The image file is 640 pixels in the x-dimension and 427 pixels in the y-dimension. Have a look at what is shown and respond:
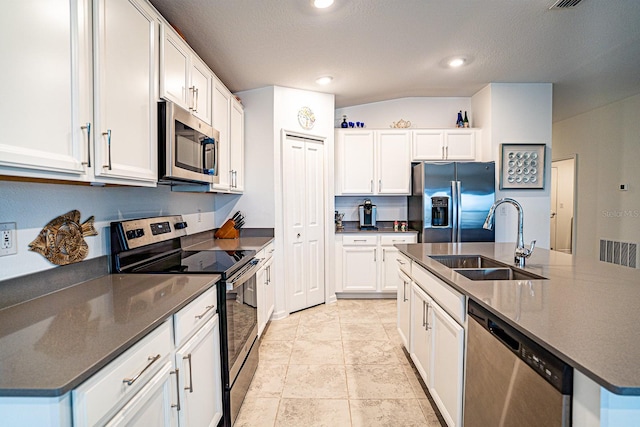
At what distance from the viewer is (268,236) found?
3.55 metres

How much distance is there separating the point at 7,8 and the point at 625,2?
134 inches

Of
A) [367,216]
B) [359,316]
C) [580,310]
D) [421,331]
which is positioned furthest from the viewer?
[367,216]

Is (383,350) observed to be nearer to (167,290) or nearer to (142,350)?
(167,290)

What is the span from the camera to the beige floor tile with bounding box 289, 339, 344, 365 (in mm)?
2615

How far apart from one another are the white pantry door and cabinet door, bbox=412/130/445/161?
1.24 meters

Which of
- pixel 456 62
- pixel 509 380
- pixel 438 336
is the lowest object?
pixel 438 336

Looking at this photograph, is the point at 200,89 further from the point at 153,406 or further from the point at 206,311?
the point at 153,406

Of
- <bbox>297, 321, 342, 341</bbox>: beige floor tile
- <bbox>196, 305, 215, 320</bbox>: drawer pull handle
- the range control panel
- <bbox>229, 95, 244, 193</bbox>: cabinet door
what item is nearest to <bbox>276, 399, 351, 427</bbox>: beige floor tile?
<bbox>196, 305, 215, 320</bbox>: drawer pull handle

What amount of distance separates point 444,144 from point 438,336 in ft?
9.68

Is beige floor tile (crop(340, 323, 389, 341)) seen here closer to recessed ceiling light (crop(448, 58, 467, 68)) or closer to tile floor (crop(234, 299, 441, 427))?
tile floor (crop(234, 299, 441, 427))

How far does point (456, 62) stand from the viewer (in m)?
3.22

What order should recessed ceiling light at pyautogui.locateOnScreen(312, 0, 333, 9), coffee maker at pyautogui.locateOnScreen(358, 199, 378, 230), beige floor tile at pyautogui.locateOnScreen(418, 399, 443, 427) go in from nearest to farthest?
beige floor tile at pyautogui.locateOnScreen(418, 399, 443, 427)
recessed ceiling light at pyautogui.locateOnScreen(312, 0, 333, 9)
coffee maker at pyautogui.locateOnScreen(358, 199, 378, 230)

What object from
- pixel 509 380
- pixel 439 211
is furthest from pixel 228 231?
pixel 509 380

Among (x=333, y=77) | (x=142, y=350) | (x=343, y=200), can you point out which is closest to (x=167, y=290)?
(x=142, y=350)
